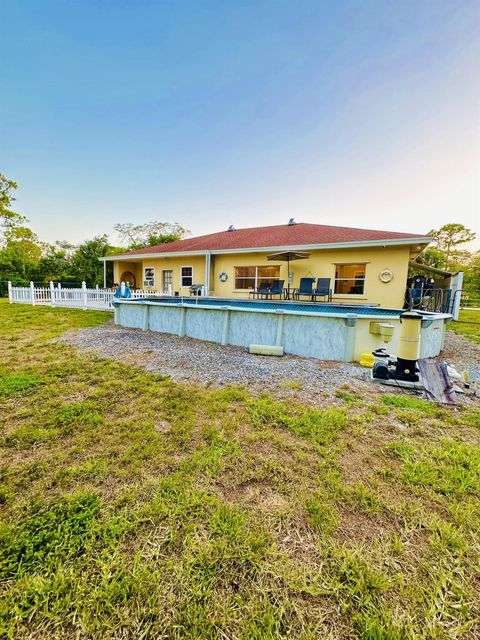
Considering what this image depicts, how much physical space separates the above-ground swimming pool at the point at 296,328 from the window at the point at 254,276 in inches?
267

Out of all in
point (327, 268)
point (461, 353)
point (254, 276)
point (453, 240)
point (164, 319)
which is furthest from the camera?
point (453, 240)

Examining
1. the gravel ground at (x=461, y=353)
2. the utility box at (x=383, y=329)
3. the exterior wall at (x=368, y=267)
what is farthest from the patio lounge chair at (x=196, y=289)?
the gravel ground at (x=461, y=353)

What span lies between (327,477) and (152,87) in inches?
708

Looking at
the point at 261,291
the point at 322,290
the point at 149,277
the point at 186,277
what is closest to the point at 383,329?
the point at 322,290

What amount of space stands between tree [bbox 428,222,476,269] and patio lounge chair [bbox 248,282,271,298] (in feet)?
106

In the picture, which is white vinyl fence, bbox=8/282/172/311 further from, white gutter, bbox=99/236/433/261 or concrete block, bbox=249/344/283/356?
concrete block, bbox=249/344/283/356

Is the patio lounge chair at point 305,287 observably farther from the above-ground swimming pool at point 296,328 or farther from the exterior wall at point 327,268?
the above-ground swimming pool at point 296,328

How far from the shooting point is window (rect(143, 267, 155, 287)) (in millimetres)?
16250

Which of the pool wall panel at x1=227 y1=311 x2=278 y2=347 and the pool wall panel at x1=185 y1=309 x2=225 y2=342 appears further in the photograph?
the pool wall panel at x1=185 y1=309 x2=225 y2=342

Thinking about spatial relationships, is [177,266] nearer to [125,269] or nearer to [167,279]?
[167,279]

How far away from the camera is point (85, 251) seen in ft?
90.5

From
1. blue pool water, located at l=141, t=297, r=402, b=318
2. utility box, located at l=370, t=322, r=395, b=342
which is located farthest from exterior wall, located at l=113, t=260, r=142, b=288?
utility box, located at l=370, t=322, r=395, b=342

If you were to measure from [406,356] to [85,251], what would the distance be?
102ft

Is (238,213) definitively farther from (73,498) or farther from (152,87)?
(73,498)
